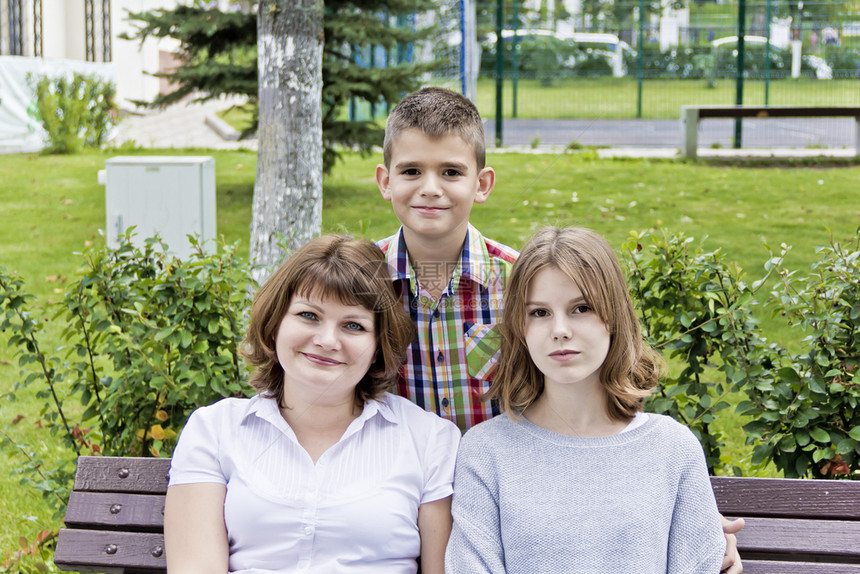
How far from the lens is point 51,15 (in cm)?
2169

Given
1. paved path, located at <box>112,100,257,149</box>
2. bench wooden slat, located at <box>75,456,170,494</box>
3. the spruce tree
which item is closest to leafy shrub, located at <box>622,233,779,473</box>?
bench wooden slat, located at <box>75,456,170,494</box>

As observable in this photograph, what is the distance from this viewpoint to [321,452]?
2334mm

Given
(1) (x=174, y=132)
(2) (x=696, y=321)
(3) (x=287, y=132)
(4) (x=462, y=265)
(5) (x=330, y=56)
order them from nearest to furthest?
→ (4) (x=462, y=265), (2) (x=696, y=321), (3) (x=287, y=132), (5) (x=330, y=56), (1) (x=174, y=132)

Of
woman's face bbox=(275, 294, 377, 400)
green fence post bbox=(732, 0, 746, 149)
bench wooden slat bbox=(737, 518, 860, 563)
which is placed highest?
green fence post bbox=(732, 0, 746, 149)

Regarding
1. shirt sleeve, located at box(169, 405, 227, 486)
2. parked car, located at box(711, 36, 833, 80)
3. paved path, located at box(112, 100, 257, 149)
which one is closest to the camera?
shirt sleeve, located at box(169, 405, 227, 486)

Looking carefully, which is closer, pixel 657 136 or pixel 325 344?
pixel 325 344

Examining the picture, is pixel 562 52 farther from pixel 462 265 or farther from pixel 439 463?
pixel 439 463

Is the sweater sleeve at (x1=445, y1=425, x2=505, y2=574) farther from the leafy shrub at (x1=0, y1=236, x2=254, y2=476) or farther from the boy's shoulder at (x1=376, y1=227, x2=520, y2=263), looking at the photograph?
the leafy shrub at (x1=0, y1=236, x2=254, y2=476)

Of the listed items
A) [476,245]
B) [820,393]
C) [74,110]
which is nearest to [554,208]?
[820,393]

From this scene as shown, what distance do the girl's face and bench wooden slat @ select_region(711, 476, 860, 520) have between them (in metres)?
0.56

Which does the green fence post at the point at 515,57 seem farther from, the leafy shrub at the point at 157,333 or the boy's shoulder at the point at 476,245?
the boy's shoulder at the point at 476,245

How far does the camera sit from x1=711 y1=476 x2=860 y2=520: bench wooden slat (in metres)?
2.41

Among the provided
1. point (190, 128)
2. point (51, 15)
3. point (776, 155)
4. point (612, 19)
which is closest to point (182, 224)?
point (776, 155)

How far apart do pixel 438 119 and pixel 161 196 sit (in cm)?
445
